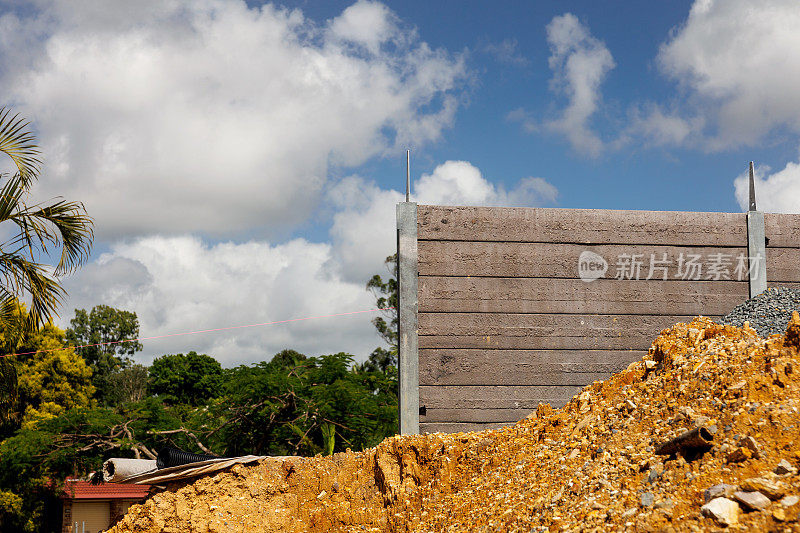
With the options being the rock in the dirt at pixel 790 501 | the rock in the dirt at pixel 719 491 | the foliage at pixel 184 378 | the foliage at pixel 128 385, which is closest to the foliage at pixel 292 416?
the rock in the dirt at pixel 719 491

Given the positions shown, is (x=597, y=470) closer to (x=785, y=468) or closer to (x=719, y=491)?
(x=719, y=491)

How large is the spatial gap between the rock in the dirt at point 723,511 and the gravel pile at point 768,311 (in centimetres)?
299

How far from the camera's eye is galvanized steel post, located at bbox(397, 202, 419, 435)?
574cm

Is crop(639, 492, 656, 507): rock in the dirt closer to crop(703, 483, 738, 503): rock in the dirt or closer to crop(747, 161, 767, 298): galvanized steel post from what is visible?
crop(703, 483, 738, 503): rock in the dirt

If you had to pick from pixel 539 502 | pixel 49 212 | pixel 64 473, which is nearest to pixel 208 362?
pixel 64 473

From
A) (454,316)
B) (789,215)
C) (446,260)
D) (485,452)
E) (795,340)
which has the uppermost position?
(789,215)

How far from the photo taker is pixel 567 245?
618 centimetres

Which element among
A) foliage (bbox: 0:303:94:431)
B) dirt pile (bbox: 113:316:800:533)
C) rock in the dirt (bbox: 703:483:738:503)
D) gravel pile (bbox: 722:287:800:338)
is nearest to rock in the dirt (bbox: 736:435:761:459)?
dirt pile (bbox: 113:316:800:533)

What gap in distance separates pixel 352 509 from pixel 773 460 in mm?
3478

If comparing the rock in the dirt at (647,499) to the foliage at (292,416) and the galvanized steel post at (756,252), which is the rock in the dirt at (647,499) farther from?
the foliage at (292,416)

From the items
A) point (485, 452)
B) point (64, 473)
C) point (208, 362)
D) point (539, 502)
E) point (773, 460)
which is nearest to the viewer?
point (773, 460)

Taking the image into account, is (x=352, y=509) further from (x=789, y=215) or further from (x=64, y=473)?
(x=64, y=473)

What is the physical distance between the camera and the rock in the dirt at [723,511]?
2.83 m

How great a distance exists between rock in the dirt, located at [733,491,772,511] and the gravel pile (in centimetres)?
291
